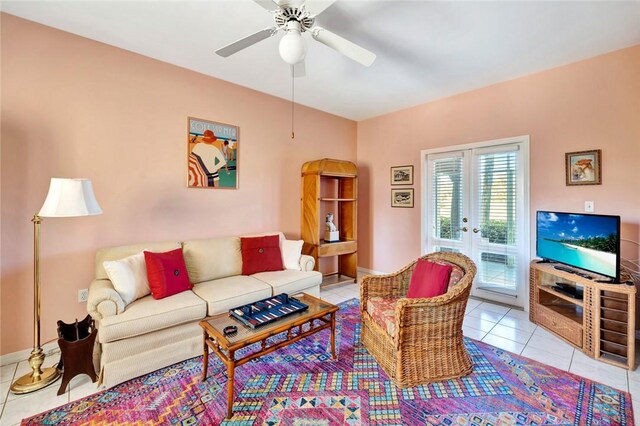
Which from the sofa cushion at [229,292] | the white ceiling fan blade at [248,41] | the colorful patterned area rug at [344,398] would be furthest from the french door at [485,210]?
the white ceiling fan blade at [248,41]

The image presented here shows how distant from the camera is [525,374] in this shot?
2105 millimetres

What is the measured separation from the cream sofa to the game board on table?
1.46 feet

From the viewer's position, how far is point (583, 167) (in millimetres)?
2875

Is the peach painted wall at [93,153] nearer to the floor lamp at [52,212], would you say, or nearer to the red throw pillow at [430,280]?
the floor lamp at [52,212]

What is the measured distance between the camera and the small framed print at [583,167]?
9.16 ft

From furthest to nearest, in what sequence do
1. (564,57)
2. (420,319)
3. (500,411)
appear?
(564,57) → (420,319) → (500,411)

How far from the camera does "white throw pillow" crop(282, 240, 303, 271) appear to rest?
3.40m

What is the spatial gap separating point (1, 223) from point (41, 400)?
138 centimetres

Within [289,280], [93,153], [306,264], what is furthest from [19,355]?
[306,264]

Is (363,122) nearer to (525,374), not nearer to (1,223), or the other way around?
(525,374)

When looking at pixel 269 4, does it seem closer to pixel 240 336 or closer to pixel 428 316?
pixel 240 336

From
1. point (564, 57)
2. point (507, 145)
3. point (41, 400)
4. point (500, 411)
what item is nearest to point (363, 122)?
point (507, 145)

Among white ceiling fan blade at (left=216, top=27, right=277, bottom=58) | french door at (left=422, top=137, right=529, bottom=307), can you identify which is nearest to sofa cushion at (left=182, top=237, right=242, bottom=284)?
white ceiling fan blade at (left=216, top=27, right=277, bottom=58)

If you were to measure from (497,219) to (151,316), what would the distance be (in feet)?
12.5
